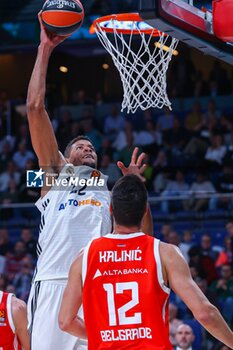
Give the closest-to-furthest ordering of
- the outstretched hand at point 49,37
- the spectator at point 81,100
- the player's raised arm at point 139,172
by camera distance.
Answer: the player's raised arm at point 139,172 → the outstretched hand at point 49,37 → the spectator at point 81,100

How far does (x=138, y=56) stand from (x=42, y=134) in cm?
190

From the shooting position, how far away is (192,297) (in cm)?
424

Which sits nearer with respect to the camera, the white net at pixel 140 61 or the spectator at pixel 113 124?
the white net at pixel 140 61

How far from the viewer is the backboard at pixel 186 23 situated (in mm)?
5602

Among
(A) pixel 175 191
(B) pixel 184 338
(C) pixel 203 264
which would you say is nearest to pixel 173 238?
(C) pixel 203 264

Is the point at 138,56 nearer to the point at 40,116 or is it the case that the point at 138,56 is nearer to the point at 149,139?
the point at 40,116

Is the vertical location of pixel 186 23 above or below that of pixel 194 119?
above

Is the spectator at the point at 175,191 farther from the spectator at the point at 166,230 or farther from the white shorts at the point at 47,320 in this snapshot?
the white shorts at the point at 47,320

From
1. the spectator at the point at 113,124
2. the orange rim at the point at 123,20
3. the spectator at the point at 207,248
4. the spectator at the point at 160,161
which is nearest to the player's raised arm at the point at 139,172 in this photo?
the orange rim at the point at 123,20

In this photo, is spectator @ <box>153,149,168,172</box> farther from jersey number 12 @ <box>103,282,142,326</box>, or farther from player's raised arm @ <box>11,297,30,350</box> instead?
jersey number 12 @ <box>103,282,142,326</box>

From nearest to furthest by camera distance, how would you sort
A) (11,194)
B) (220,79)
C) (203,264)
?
(203,264) → (11,194) → (220,79)

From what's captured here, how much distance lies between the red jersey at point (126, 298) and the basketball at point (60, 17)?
1924 millimetres

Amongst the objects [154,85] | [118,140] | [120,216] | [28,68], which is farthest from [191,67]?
[120,216]

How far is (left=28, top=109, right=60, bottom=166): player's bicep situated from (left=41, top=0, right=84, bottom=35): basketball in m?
0.57
